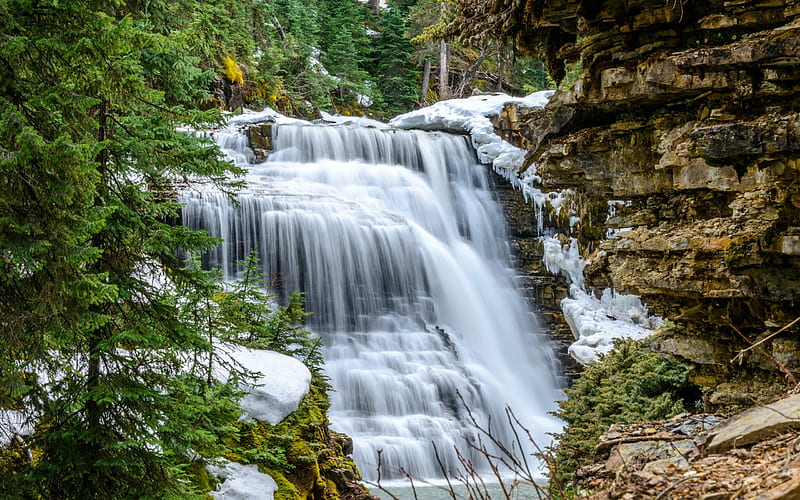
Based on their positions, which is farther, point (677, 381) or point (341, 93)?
point (341, 93)

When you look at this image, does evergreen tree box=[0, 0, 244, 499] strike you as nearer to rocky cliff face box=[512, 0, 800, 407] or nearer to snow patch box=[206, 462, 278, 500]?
snow patch box=[206, 462, 278, 500]

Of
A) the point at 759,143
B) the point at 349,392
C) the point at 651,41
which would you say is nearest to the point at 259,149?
the point at 349,392

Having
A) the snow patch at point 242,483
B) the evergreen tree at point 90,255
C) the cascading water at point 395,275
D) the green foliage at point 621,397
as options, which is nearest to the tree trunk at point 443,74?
the cascading water at point 395,275

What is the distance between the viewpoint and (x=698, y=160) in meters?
5.65

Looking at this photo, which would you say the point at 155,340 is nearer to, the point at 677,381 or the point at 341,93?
the point at 677,381

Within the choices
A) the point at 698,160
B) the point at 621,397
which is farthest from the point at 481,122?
the point at 698,160

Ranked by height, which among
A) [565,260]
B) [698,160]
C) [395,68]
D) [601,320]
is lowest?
[601,320]

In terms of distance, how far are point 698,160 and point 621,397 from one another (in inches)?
161

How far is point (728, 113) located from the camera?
5543 millimetres

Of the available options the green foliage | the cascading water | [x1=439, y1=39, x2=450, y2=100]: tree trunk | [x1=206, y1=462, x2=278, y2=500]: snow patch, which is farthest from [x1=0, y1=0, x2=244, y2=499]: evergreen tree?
[x1=439, y1=39, x2=450, y2=100]: tree trunk

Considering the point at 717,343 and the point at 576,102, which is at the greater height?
the point at 576,102

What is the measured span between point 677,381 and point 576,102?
172 inches

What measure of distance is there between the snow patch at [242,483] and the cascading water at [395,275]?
421 centimetres

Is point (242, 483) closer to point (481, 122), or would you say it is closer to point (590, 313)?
point (590, 313)
